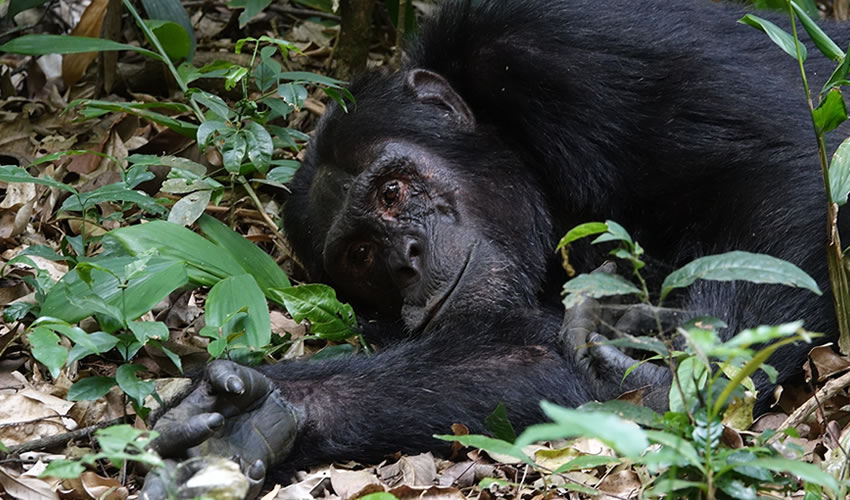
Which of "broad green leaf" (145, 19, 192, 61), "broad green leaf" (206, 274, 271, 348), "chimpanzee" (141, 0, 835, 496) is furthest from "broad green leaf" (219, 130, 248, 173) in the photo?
"broad green leaf" (145, 19, 192, 61)

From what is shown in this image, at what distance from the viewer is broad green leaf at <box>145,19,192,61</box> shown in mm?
6254

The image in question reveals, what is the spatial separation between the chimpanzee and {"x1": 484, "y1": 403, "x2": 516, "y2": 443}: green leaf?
0.33 ft

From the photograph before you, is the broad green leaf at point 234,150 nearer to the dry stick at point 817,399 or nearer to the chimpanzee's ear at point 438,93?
the chimpanzee's ear at point 438,93

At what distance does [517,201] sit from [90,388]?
6.58 feet

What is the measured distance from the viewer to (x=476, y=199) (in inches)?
187

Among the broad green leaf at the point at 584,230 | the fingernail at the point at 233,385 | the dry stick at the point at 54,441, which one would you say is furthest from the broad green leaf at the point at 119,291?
the broad green leaf at the point at 584,230

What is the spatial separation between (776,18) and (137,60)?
407 cm

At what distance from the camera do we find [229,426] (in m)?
3.54

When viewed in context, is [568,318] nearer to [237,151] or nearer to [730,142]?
[730,142]

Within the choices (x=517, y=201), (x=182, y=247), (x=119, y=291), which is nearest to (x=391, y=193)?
(x=517, y=201)

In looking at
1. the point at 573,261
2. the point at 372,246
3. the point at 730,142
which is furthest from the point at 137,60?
Answer: the point at 730,142

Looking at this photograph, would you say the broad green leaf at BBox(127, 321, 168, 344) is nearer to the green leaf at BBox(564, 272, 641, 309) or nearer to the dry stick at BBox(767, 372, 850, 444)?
Result: the green leaf at BBox(564, 272, 641, 309)

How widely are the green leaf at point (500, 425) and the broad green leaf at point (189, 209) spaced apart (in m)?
1.83


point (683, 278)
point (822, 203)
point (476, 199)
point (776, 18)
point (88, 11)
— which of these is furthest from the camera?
point (88, 11)
